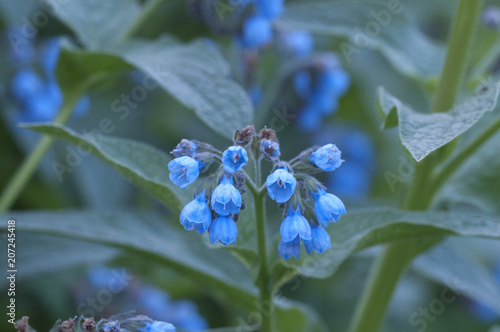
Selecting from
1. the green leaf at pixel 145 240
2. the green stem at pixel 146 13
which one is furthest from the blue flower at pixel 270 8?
the green leaf at pixel 145 240

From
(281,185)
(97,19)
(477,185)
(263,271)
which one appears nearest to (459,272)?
(477,185)

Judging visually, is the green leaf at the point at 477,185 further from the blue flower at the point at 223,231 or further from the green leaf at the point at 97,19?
the green leaf at the point at 97,19

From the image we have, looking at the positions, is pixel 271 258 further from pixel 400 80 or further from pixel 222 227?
pixel 400 80

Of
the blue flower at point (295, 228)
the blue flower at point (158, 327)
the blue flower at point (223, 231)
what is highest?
the blue flower at point (295, 228)

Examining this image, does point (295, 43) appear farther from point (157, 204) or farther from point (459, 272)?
point (459, 272)

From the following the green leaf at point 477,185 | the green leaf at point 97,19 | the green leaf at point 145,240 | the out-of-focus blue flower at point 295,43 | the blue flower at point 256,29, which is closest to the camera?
the green leaf at point 145,240

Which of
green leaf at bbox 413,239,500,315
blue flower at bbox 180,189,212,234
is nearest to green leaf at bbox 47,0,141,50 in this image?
blue flower at bbox 180,189,212,234
